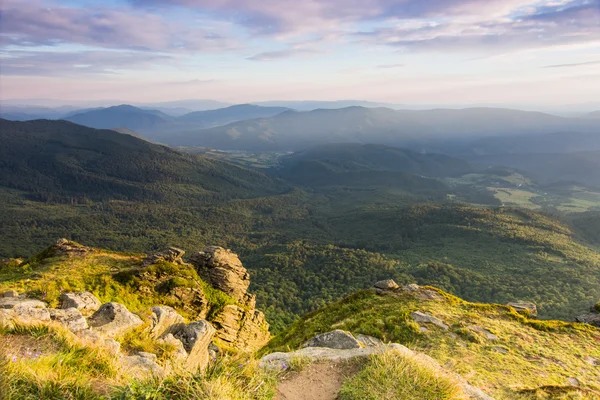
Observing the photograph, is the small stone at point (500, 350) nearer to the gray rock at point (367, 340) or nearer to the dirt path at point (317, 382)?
the gray rock at point (367, 340)

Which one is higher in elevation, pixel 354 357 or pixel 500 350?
pixel 354 357

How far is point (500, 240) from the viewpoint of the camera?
11900 cm

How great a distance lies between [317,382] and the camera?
821 cm

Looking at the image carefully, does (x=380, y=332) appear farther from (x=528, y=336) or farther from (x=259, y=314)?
(x=259, y=314)

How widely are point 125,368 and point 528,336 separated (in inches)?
750

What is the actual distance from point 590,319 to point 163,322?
27.1 meters

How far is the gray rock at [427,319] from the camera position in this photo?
16.7 meters

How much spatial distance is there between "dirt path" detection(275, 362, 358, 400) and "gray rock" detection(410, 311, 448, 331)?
9.63m

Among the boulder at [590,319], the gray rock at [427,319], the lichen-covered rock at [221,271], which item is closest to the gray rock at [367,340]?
the gray rock at [427,319]

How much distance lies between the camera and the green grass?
7.12 m

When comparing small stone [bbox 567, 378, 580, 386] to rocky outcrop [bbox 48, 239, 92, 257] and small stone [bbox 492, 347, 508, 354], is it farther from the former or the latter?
rocky outcrop [bbox 48, 239, 92, 257]

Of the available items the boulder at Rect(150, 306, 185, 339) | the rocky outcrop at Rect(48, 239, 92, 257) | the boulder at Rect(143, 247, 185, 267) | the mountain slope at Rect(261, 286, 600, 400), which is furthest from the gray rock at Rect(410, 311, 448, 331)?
the rocky outcrop at Rect(48, 239, 92, 257)

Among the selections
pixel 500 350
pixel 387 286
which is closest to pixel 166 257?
pixel 387 286

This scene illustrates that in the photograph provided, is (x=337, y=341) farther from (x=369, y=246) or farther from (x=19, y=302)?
(x=369, y=246)
